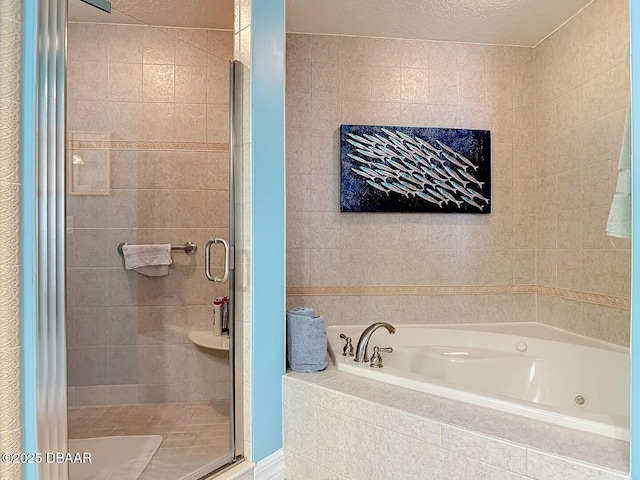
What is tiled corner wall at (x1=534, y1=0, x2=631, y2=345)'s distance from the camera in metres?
2.25

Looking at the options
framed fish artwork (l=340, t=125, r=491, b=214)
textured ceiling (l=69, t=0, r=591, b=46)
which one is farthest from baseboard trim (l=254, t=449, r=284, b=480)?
textured ceiling (l=69, t=0, r=591, b=46)

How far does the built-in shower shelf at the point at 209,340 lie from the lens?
5.55 feet

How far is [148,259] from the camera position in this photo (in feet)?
5.02

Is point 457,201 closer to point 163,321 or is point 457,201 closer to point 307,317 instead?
point 307,317

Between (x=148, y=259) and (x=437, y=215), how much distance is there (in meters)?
1.96

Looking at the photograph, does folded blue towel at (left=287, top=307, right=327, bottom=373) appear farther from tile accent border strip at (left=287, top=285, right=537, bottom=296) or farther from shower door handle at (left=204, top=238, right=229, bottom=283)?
tile accent border strip at (left=287, top=285, right=537, bottom=296)

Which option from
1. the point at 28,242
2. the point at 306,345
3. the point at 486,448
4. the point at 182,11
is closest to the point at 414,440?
the point at 486,448

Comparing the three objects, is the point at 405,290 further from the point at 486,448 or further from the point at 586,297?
the point at 486,448

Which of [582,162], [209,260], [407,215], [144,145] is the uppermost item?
[582,162]

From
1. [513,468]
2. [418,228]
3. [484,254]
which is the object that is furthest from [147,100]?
[484,254]

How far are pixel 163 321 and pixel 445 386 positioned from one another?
114cm

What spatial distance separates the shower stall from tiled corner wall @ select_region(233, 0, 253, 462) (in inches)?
1.4

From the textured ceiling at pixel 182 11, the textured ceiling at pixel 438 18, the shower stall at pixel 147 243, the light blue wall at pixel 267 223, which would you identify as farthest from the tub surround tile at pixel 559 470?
the textured ceiling at pixel 182 11

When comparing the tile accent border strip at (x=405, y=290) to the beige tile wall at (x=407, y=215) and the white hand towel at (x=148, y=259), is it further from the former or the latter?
the white hand towel at (x=148, y=259)
